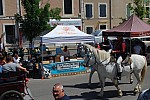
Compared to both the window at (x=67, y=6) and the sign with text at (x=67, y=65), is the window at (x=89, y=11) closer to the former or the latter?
the window at (x=67, y=6)

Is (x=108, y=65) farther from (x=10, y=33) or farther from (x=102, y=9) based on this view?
(x=102, y=9)

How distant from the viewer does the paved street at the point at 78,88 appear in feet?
32.9

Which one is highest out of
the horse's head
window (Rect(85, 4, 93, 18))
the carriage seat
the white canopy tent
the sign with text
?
window (Rect(85, 4, 93, 18))

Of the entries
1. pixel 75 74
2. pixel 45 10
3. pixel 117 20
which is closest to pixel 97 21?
pixel 117 20

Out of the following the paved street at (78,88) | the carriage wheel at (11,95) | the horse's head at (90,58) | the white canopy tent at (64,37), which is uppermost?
the white canopy tent at (64,37)

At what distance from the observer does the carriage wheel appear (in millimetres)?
8242

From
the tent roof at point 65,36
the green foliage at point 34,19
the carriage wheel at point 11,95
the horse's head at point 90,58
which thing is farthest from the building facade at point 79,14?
the carriage wheel at point 11,95

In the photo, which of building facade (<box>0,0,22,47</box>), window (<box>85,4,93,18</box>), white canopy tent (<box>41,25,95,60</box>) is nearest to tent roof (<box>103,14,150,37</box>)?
white canopy tent (<box>41,25,95,60</box>)

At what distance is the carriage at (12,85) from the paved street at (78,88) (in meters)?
1.79

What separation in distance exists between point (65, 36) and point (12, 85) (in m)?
6.83

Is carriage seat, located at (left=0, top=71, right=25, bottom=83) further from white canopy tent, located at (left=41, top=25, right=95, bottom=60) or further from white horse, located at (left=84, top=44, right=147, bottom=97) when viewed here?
white canopy tent, located at (left=41, top=25, right=95, bottom=60)

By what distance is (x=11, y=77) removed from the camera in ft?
27.4

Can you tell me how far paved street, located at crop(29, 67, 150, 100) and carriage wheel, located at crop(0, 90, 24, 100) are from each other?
70.2 inches

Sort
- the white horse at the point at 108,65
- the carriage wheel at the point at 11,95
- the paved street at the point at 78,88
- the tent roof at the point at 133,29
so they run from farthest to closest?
the tent roof at the point at 133,29 < the paved street at the point at 78,88 < the white horse at the point at 108,65 < the carriage wheel at the point at 11,95
